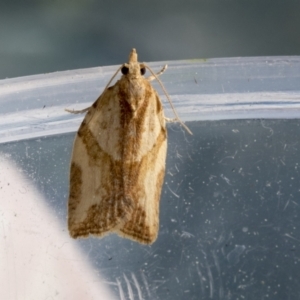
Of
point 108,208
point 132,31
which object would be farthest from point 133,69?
point 132,31

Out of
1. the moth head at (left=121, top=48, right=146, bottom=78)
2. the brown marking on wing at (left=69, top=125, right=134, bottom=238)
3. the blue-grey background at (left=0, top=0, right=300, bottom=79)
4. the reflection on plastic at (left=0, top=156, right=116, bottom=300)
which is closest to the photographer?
the brown marking on wing at (left=69, top=125, right=134, bottom=238)

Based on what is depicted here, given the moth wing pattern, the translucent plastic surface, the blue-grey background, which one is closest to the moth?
the moth wing pattern

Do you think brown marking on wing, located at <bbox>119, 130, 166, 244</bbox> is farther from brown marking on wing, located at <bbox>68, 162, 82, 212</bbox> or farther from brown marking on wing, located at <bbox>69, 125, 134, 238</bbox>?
brown marking on wing, located at <bbox>68, 162, 82, 212</bbox>

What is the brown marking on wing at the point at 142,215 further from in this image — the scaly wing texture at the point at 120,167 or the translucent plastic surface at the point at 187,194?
the translucent plastic surface at the point at 187,194

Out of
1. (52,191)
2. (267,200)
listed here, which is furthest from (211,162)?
(52,191)

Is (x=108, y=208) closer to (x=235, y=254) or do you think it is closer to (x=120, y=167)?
(x=120, y=167)

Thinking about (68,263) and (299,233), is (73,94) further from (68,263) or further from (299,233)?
(299,233)
